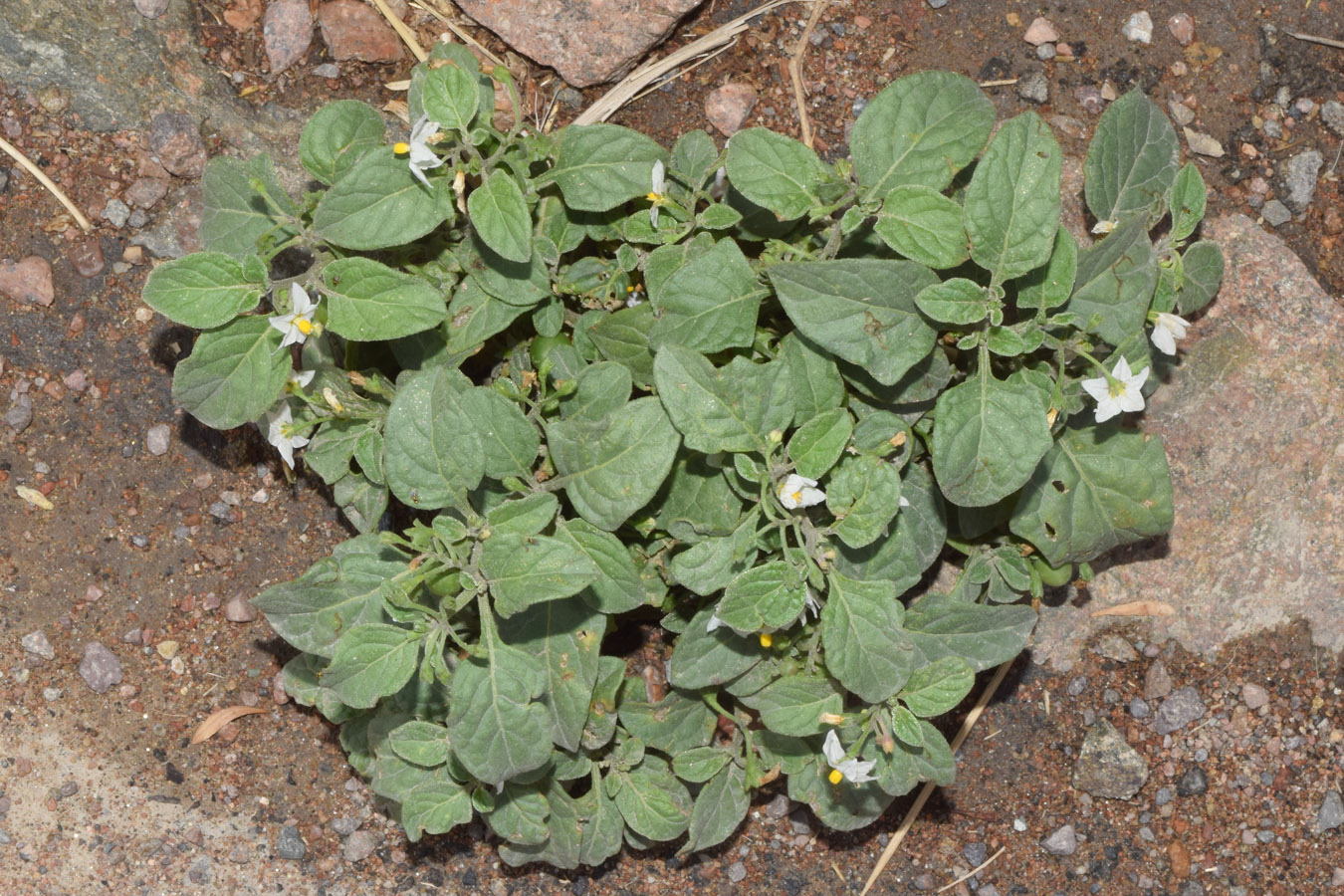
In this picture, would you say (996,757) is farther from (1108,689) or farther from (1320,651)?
(1320,651)

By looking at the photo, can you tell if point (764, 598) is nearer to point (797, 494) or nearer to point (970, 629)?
point (797, 494)

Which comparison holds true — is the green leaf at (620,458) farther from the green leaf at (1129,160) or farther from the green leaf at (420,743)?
the green leaf at (1129,160)

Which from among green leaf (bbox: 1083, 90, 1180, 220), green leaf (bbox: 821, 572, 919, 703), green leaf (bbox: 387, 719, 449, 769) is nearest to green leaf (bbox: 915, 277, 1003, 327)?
green leaf (bbox: 1083, 90, 1180, 220)

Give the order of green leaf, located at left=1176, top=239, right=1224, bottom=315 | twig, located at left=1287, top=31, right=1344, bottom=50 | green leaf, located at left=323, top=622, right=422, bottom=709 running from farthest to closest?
1. twig, located at left=1287, top=31, right=1344, bottom=50
2. green leaf, located at left=1176, top=239, right=1224, bottom=315
3. green leaf, located at left=323, top=622, right=422, bottom=709

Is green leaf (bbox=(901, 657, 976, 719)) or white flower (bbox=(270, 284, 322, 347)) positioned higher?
white flower (bbox=(270, 284, 322, 347))

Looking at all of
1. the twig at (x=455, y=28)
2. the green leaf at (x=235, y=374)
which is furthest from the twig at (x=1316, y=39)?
the green leaf at (x=235, y=374)

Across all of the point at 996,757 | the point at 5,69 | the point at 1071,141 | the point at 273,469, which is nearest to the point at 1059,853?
the point at 996,757

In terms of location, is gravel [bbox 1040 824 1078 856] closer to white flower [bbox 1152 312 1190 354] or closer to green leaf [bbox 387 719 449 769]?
white flower [bbox 1152 312 1190 354]
